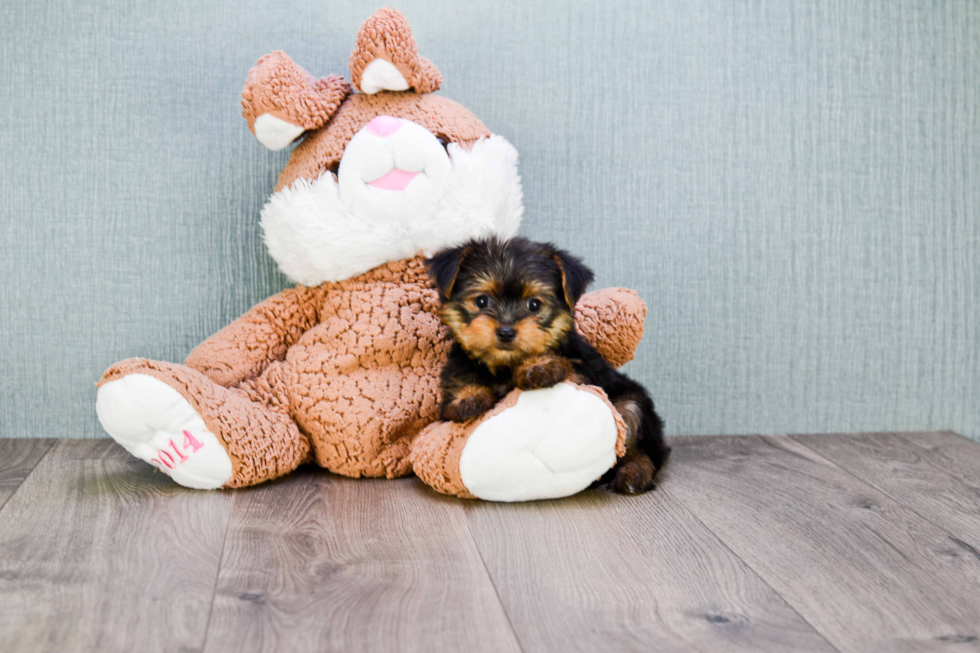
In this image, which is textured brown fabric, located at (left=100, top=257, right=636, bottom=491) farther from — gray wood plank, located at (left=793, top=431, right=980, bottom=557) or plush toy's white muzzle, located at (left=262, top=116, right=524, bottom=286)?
gray wood plank, located at (left=793, top=431, right=980, bottom=557)

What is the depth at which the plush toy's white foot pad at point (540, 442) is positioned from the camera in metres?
1.75

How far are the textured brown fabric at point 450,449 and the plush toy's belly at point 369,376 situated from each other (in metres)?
0.12

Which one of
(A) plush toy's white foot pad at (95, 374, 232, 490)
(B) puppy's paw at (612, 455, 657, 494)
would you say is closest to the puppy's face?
(B) puppy's paw at (612, 455, 657, 494)

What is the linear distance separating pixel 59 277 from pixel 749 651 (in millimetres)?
2074

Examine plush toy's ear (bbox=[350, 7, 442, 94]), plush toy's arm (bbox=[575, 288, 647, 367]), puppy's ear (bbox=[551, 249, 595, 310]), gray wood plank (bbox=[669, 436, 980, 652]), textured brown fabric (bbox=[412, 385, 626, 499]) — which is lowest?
gray wood plank (bbox=[669, 436, 980, 652])

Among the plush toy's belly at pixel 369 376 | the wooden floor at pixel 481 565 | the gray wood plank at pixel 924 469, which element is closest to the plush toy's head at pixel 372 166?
the plush toy's belly at pixel 369 376

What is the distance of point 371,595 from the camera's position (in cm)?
135

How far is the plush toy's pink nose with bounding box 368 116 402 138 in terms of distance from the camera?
1.99 m

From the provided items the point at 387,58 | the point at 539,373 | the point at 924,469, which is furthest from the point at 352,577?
the point at 924,469

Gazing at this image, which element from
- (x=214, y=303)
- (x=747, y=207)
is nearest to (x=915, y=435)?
(x=747, y=207)

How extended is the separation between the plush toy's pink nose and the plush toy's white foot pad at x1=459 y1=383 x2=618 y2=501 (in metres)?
0.74

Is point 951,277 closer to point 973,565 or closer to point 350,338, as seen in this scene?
point 973,565

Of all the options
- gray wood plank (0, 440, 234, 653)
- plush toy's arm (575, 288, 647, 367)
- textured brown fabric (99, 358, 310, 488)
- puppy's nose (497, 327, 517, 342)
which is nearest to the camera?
gray wood plank (0, 440, 234, 653)

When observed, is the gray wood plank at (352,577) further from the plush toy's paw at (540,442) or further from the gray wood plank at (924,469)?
the gray wood plank at (924,469)
